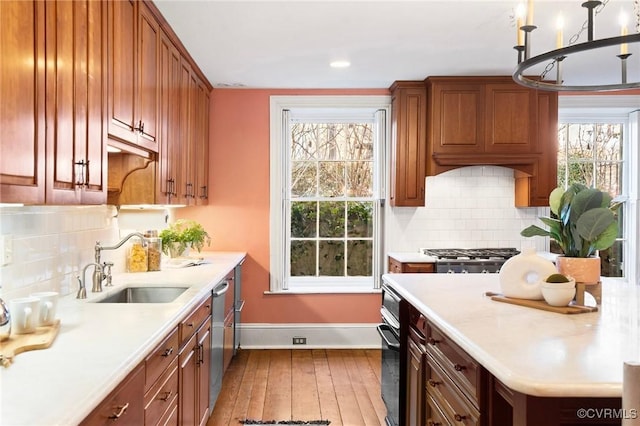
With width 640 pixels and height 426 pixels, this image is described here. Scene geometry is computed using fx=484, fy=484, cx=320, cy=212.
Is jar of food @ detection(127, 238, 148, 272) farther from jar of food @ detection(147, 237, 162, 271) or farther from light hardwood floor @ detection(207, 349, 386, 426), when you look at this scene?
light hardwood floor @ detection(207, 349, 386, 426)

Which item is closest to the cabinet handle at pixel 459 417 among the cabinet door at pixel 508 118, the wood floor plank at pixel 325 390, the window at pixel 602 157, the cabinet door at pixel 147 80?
the wood floor plank at pixel 325 390

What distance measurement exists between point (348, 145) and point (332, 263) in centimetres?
120

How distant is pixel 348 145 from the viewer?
4.87m

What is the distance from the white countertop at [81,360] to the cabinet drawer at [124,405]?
0.19 ft

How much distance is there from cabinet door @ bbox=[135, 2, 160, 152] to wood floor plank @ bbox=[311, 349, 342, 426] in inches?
78.8

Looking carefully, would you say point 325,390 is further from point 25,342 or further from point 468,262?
point 25,342

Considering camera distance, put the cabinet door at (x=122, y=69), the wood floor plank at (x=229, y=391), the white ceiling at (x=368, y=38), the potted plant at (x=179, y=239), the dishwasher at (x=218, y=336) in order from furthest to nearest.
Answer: the potted plant at (x=179, y=239) < the wood floor plank at (x=229, y=391) < the dishwasher at (x=218, y=336) < the white ceiling at (x=368, y=38) < the cabinet door at (x=122, y=69)

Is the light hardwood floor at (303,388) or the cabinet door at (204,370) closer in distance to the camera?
the cabinet door at (204,370)

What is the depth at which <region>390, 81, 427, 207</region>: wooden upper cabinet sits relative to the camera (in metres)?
4.44

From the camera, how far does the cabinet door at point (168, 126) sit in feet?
9.77

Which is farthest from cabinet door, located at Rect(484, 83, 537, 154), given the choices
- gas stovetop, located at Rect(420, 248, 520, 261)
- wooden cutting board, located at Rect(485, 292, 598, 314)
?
wooden cutting board, located at Rect(485, 292, 598, 314)

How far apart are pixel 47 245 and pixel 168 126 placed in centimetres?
120

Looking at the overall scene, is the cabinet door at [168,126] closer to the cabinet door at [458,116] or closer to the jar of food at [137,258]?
the jar of food at [137,258]

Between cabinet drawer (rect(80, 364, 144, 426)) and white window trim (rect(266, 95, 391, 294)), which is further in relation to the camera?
white window trim (rect(266, 95, 391, 294))
